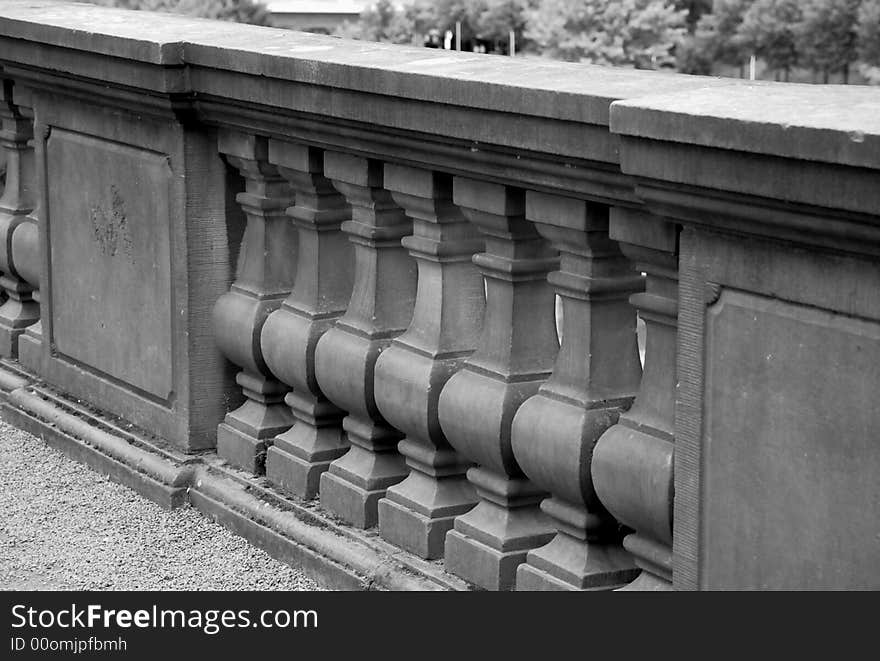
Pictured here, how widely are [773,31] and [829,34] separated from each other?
10.4ft

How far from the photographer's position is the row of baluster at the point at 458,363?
3.33 metres

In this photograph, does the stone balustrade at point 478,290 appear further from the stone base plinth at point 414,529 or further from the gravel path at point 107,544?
the gravel path at point 107,544

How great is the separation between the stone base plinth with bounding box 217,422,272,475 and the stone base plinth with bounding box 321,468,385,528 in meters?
0.41

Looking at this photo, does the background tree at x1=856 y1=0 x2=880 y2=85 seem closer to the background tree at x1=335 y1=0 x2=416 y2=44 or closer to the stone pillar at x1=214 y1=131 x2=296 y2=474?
the background tree at x1=335 y1=0 x2=416 y2=44

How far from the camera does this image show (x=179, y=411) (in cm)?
506

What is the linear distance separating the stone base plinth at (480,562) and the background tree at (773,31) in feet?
219

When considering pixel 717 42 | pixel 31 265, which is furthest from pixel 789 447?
pixel 717 42

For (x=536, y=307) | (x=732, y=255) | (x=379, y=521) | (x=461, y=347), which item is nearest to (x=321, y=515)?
(x=379, y=521)

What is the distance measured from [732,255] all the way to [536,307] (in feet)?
2.94

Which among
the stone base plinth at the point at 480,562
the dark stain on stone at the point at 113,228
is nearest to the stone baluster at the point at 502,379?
the stone base plinth at the point at 480,562

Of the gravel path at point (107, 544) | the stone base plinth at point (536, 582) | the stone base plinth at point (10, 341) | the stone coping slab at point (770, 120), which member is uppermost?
the stone coping slab at point (770, 120)
